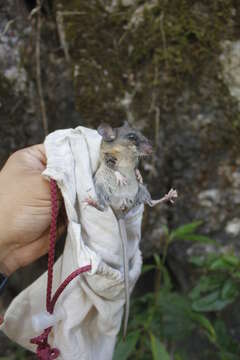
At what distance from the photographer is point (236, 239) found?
5.97 feet

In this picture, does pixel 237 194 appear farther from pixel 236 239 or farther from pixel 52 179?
pixel 52 179

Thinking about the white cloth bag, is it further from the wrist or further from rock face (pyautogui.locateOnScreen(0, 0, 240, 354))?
rock face (pyautogui.locateOnScreen(0, 0, 240, 354))

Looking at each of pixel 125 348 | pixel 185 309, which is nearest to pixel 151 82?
pixel 185 309

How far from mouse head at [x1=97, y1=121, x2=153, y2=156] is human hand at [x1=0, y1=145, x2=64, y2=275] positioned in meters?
0.21

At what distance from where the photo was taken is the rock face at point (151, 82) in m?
1.63

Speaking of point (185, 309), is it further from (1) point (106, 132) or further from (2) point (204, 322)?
(1) point (106, 132)

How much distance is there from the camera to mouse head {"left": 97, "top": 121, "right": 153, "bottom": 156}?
106 cm

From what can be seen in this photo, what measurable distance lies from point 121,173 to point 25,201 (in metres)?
0.29

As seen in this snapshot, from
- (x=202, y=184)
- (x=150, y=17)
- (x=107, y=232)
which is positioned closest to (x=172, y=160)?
(x=202, y=184)

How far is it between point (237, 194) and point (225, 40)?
2.01 feet

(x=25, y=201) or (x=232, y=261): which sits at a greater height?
(x=25, y=201)

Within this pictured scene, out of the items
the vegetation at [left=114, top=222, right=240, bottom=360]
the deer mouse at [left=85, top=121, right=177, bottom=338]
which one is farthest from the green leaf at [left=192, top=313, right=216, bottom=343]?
the deer mouse at [left=85, top=121, right=177, bottom=338]

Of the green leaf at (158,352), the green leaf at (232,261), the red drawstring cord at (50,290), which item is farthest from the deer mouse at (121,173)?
the green leaf at (232,261)

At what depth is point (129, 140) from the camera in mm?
1068
